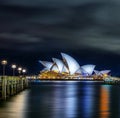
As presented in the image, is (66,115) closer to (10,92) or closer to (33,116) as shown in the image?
(33,116)

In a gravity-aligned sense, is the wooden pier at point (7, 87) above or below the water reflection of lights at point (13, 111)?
above

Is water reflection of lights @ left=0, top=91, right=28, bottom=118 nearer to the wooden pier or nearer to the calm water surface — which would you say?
the calm water surface

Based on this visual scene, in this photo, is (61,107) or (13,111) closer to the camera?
(13,111)

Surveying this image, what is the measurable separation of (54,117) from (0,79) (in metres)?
22.3

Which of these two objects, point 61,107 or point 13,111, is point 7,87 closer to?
point 61,107

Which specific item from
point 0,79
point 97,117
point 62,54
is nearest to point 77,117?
point 97,117

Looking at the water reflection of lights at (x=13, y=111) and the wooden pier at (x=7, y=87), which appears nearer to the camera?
the water reflection of lights at (x=13, y=111)

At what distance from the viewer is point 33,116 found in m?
23.4

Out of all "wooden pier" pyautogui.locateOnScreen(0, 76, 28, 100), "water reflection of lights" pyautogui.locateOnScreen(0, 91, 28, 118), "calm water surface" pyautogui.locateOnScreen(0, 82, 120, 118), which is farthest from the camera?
"wooden pier" pyautogui.locateOnScreen(0, 76, 28, 100)

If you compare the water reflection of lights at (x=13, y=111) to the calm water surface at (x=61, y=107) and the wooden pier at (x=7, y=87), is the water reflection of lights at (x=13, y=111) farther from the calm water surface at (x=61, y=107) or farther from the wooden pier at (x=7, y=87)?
the wooden pier at (x=7, y=87)

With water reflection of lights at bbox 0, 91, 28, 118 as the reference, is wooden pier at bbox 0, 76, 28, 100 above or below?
above

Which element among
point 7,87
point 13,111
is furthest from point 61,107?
point 7,87

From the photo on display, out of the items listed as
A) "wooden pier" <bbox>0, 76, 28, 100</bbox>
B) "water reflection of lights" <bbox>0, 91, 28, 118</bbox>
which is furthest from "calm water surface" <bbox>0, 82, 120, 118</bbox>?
"wooden pier" <bbox>0, 76, 28, 100</bbox>

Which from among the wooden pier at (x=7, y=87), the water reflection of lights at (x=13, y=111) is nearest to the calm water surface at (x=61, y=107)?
the water reflection of lights at (x=13, y=111)
